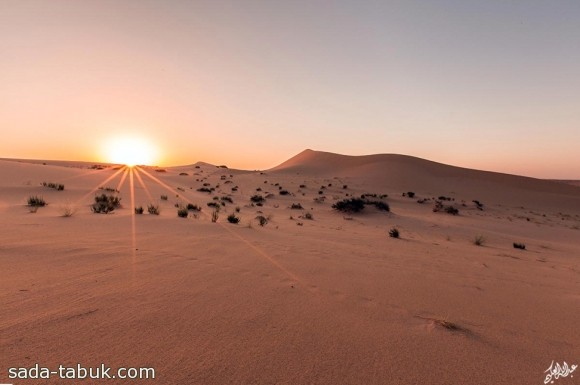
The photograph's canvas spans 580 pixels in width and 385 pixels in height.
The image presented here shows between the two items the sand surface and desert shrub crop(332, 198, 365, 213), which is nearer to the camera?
the sand surface

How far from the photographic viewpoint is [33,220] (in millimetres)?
6688

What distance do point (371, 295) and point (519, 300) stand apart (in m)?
1.73

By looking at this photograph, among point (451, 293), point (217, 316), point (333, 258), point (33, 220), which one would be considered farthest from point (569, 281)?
point (33, 220)
